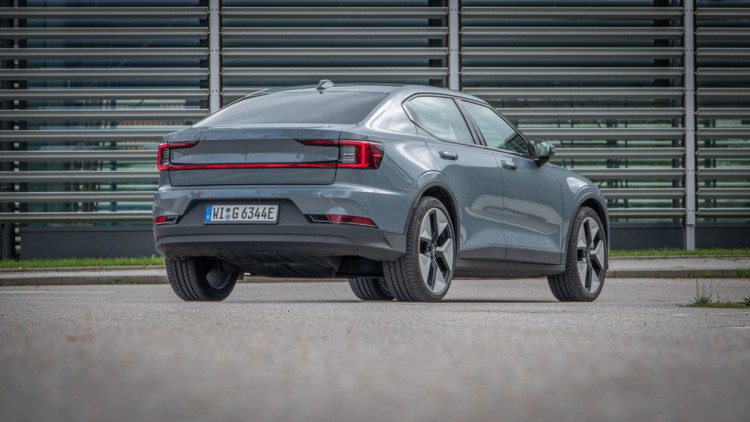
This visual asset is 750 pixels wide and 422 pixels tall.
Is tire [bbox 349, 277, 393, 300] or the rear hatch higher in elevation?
the rear hatch

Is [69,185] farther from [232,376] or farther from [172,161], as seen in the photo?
[232,376]

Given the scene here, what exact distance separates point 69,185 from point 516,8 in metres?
7.86

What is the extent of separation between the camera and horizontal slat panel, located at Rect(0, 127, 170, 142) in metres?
21.0

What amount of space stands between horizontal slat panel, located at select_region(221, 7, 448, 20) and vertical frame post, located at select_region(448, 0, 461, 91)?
0.14 meters

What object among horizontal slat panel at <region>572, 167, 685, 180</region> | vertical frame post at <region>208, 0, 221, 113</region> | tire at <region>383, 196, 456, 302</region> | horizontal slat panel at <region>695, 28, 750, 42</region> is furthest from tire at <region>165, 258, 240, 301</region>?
horizontal slat panel at <region>695, 28, 750, 42</region>

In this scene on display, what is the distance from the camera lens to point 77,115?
21062mm

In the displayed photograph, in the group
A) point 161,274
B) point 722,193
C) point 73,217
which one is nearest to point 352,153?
point 161,274

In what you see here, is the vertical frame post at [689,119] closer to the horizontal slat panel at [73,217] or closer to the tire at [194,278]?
the horizontal slat panel at [73,217]

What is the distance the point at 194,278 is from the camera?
9445 mm

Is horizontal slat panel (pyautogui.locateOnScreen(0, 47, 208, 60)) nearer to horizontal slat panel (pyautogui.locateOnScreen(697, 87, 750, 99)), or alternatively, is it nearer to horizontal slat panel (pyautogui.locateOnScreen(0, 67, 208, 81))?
horizontal slat panel (pyautogui.locateOnScreen(0, 67, 208, 81))

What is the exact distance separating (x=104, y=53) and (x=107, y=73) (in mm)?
323

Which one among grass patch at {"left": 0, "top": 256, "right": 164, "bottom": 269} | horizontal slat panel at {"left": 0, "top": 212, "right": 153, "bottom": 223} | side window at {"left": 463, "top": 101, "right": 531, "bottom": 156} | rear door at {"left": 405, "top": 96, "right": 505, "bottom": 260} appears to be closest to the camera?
rear door at {"left": 405, "top": 96, "right": 505, "bottom": 260}

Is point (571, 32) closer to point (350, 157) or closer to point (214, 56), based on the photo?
point (214, 56)

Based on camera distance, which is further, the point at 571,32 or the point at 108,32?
the point at 571,32
